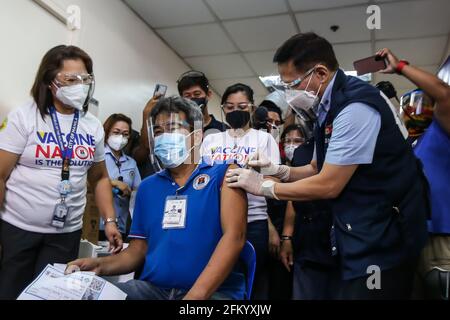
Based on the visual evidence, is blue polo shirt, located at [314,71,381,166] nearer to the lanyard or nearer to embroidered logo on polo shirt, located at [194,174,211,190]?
embroidered logo on polo shirt, located at [194,174,211,190]

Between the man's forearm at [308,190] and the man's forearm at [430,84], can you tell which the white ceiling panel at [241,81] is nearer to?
the man's forearm at [430,84]

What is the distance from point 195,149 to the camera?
4.78 feet

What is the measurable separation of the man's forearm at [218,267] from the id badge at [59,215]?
73cm

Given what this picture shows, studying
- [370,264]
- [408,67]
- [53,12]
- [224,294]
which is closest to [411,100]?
[408,67]

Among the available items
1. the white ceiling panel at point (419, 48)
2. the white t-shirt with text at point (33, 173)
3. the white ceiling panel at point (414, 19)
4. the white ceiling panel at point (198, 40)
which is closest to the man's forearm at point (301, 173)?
the white t-shirt with text at point (33, 173)

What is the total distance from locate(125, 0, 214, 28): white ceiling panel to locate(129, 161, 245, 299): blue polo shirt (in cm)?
252

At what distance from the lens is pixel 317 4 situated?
10.6 ft

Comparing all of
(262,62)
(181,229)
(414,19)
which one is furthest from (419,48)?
(181,229)

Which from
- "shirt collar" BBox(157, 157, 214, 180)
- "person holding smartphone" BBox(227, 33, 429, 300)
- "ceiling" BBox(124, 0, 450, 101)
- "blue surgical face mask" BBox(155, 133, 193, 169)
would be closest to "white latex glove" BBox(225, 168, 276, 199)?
"person holding smartphone" BBox(227, 33, 429, 300)

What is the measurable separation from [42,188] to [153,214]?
1.75 feet

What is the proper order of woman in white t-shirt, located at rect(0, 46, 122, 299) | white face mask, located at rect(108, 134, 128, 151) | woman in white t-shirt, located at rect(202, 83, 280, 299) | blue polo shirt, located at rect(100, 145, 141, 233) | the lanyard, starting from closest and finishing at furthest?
1. woman in white t-shirt, located at rect(0, 46, 122, 299)
2. the lanyard
3. woman in white t-shirt, located at rect(202, 83, 280, 299)
4. blue polo shirt, located at rect(100, 145, 141, 233)
5. white face mask, located at rect(108, 134, 128, 151)

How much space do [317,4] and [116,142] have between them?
2106 mm

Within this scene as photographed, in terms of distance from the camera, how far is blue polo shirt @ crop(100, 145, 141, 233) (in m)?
2.56

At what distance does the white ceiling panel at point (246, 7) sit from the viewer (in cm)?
326
